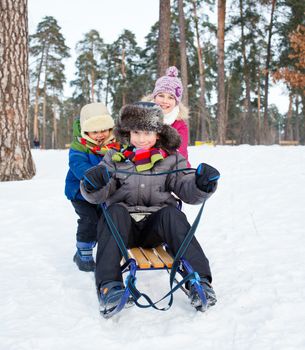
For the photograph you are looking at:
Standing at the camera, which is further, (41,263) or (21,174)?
(21,174)

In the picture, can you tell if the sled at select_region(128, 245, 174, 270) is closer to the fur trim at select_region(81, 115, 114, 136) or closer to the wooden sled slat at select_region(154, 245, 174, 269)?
the wooden sled slat at select_region(154, 245, 174, 269)

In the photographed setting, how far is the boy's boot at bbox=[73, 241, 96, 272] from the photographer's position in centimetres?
322

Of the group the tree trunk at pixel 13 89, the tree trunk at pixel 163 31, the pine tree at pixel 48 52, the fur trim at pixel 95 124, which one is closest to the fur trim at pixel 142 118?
the fur trim at pixel 95 124

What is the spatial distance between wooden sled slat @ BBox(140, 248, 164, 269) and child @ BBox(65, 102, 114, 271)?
66cm

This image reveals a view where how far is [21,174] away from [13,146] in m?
0.44

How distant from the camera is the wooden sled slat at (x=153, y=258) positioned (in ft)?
7.91

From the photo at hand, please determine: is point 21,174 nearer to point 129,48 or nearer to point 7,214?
point 7,214

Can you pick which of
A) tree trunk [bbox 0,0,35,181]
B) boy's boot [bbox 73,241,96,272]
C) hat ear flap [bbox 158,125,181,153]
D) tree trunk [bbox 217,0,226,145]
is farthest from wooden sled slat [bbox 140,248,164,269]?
tree trunk [bbox 217,0,226,145]

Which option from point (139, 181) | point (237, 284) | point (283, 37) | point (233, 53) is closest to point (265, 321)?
point (237, 284)

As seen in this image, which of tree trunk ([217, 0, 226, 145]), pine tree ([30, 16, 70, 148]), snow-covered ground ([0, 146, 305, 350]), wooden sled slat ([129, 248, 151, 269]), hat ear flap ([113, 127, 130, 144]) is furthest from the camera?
pine tree ([30, 16, 70, 148])

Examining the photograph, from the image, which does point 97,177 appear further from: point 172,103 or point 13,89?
point 13,89

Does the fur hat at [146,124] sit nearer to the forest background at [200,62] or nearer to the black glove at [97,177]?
the black glove at [97,177]

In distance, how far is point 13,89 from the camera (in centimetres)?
577

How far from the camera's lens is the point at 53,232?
4.23 m
